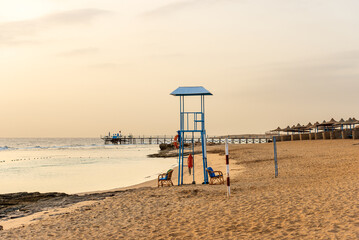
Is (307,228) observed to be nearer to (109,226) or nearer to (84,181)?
(109,226)

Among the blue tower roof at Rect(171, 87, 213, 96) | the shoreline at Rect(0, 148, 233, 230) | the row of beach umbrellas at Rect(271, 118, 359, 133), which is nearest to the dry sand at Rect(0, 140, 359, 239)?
the shoreline at Rect(0, 148, 233, 230)

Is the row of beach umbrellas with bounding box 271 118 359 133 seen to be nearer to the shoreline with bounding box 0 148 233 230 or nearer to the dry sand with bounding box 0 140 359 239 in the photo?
the dry sand with bounding box 0 140 359 239

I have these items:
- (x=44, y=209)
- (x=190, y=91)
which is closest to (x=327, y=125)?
(x=190, y=91)

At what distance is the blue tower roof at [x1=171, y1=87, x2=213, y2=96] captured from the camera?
15133mm

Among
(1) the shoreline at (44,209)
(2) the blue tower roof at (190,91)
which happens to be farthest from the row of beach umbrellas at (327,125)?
(1) the shoreline at (44,209)

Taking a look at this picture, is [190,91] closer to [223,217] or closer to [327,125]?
[223,217]

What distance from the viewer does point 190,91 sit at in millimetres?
15273

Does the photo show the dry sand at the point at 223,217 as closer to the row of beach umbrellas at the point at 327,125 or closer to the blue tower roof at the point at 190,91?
the blue tower roof at the point at 190,91

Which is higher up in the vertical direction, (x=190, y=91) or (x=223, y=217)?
(x=190, y=91)

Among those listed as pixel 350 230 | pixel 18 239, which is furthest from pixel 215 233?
pixel 18 239

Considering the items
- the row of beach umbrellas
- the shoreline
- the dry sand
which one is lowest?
the shoreline

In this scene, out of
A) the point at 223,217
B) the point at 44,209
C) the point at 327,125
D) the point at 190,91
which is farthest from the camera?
the point at 327,125

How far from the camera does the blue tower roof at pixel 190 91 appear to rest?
15.1 m

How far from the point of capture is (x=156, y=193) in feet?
40.5
